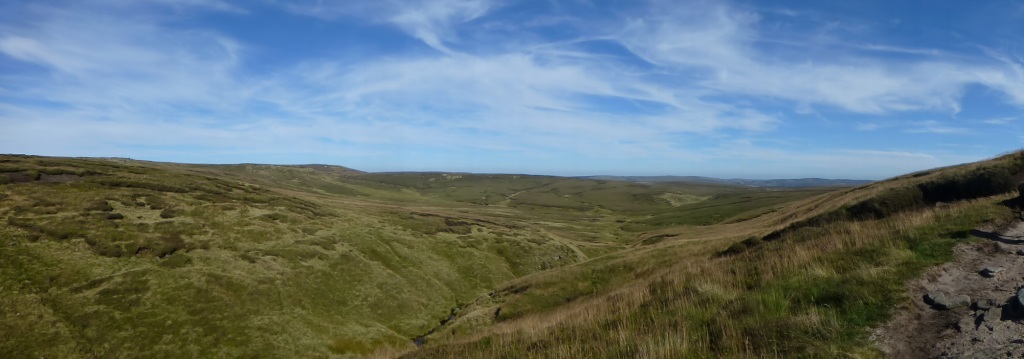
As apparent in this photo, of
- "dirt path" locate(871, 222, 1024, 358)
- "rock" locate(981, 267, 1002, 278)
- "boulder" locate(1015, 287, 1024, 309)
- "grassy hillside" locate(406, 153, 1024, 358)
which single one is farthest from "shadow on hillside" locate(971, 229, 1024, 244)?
"boulder" locate(1015, 287, 1024, 309)

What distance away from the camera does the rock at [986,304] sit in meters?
9.34

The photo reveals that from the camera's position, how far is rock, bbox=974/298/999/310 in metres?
9.34

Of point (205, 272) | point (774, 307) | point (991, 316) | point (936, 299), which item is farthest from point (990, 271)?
point (205, 272)

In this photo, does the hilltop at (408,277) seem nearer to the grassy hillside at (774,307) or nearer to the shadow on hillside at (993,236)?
the grassy hillside at (774,307)

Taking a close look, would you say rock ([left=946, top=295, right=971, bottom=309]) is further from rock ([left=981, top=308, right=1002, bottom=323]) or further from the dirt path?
rock ([left=981, top=308, right=1002, bottom=323])

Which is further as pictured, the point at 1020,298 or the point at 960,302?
the point at 960,302

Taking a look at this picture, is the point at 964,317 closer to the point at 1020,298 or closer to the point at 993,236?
the point at 1020,298

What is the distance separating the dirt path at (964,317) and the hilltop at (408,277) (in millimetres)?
451

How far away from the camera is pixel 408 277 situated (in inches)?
2995

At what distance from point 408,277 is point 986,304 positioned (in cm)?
7364

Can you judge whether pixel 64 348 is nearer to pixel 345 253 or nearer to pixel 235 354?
pixel 235 354

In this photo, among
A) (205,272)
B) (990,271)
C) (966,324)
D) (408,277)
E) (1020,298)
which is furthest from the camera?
(408,277)

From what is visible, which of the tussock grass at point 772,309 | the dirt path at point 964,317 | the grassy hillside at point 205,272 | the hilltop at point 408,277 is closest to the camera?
the dirt path at point 964,317

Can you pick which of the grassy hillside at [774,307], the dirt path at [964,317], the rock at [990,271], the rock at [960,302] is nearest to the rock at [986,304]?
the dirt path at [964,317]
